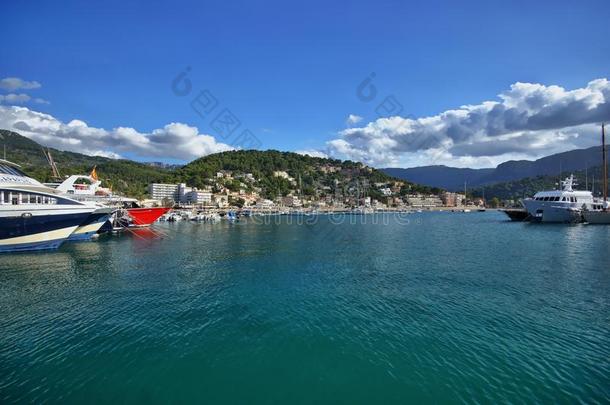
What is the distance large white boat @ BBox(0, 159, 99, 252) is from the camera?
1148 inches

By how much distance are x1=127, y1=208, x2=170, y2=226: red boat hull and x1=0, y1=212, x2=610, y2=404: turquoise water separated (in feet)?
128

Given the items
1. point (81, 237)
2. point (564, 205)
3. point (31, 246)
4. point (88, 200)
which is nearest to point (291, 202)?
point (564, 205)

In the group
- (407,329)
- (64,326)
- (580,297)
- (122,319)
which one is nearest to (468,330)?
(407,329)

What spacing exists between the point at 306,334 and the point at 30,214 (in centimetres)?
3216

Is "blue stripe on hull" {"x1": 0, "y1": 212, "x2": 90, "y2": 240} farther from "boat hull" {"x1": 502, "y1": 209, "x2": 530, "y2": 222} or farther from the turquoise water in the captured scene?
"boat hull" {"x1": 502, "y1": 209, "x2": 530, "y2": 222}

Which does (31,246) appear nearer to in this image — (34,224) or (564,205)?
(34,224)

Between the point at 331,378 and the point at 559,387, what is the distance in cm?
648

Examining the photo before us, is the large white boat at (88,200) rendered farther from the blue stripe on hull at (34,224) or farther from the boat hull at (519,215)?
the boat hull at (519,215)

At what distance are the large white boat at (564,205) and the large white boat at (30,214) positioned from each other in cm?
8334

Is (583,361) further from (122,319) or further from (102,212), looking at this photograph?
(102,212)

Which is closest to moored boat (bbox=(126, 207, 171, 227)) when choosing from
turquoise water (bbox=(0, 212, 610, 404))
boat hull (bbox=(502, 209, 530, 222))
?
turquoise water (bbox=(0, 212, 610, 404))

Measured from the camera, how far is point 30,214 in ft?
98.1

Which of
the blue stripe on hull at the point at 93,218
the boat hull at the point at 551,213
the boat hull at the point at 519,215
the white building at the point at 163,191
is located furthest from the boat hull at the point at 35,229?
the white building at the point at 163,191

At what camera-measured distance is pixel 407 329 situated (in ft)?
41.9
